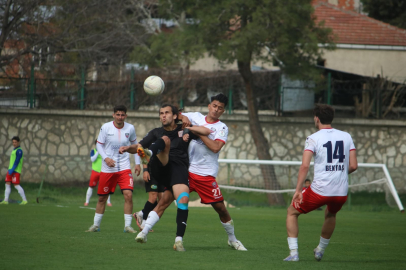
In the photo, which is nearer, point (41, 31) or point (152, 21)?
point (41, 31)

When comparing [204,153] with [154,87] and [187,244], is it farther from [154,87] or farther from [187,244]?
[154,87]

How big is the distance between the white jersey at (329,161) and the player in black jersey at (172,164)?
158 cm

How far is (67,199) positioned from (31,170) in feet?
9.57

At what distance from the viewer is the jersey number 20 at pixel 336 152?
22.1 ft

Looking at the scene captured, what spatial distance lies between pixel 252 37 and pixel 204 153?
420 inches

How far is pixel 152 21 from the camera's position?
30500 mm

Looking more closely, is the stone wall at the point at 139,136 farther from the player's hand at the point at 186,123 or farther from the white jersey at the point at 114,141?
the player's hand at the point at 186,123

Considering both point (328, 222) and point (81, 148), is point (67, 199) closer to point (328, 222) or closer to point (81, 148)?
point (81, 148)

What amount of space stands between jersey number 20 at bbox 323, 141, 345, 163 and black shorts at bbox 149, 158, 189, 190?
6.67ft

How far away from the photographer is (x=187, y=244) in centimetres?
834

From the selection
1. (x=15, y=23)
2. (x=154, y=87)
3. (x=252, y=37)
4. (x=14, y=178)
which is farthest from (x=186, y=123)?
(x=15, y=23)

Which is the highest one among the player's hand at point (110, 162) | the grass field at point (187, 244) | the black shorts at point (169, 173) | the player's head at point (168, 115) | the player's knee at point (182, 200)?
the player's head at point (168, 115)

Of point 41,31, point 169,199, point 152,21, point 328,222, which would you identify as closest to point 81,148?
point 41,31

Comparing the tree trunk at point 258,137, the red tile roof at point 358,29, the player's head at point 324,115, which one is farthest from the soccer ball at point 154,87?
the red tile roof at point 358,29
